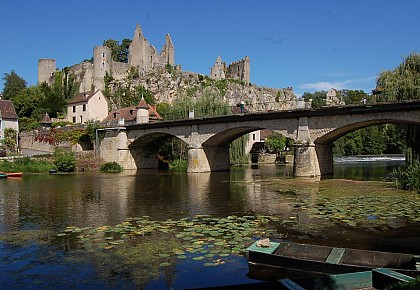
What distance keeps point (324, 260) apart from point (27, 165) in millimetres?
40863

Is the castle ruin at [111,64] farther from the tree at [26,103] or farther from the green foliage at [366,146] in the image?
the green foliage at [366,146]

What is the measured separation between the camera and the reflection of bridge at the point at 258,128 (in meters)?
29.8

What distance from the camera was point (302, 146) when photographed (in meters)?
32.9

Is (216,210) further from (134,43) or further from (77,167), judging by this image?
(134,43)

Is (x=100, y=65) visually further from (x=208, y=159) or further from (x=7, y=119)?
(x=208, y=159)

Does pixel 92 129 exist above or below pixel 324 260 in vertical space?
above

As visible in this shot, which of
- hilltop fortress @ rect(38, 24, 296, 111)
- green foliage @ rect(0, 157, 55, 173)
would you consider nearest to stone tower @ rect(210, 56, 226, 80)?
hilltop fortress @ rect(38, 24, 296, 111)

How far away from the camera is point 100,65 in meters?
78.6

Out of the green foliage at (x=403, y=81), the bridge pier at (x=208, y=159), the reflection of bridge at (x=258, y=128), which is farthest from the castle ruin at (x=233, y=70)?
the green foliage at (x=403, y=81)

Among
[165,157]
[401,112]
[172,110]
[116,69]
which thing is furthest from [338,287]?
[116,69]

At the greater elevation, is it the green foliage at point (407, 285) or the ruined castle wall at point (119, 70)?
the ruined castle wall at point (119, 70)

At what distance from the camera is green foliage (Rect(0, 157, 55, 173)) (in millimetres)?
41438

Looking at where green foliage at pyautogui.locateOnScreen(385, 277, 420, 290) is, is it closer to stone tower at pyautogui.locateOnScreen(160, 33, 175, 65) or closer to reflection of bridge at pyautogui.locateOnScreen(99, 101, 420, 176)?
reflection of bridge at pyautogui.locateOnScreen(99, 101, 420, 176)

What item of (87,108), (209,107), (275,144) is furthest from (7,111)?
(275,144)
